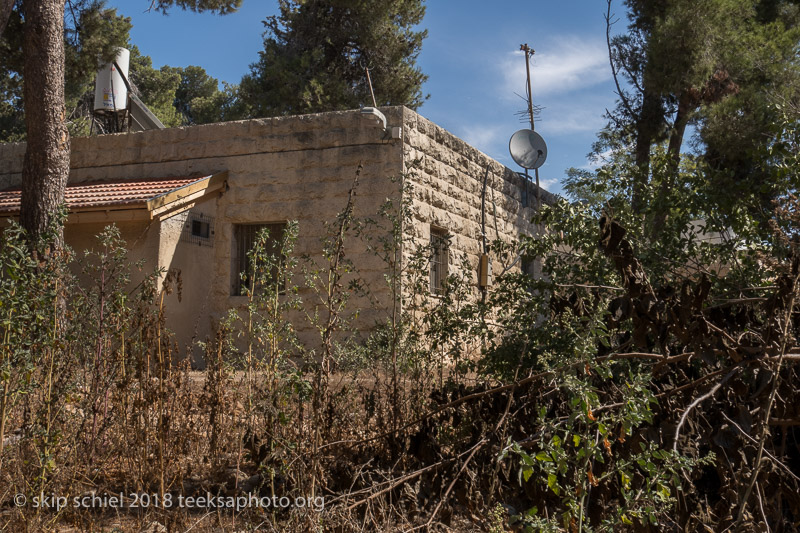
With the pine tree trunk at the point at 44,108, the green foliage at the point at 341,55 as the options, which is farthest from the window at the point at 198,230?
the green foliage at the point at 341,55

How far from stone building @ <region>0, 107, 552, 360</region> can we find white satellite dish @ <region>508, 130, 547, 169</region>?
99cm

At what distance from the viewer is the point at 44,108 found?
362 inches

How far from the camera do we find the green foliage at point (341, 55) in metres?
21.9

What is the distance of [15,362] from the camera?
11.1ft

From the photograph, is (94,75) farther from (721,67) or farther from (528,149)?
(721,67)

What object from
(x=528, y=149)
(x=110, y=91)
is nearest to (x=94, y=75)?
(x=110, y=91)

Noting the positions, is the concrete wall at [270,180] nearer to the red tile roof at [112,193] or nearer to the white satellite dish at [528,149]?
the red tile roof at [112,193]

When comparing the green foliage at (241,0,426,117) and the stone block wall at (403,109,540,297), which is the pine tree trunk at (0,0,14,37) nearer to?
the stone block wall at (403,109,540,297)

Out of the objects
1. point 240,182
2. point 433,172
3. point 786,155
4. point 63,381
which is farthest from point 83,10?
point 786,155

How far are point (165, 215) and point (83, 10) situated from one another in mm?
4932

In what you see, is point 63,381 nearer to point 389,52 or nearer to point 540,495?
point 540,495

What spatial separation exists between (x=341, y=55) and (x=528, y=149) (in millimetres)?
12482

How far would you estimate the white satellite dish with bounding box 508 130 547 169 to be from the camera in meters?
12.0

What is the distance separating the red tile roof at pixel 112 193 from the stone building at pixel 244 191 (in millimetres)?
25
